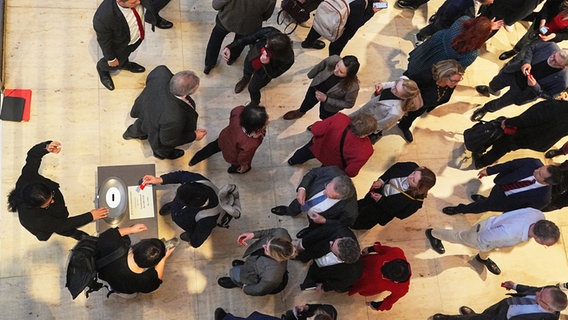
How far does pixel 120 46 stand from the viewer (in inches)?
210

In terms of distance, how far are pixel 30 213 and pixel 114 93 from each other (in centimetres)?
209

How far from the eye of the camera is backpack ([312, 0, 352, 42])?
18.4 ft

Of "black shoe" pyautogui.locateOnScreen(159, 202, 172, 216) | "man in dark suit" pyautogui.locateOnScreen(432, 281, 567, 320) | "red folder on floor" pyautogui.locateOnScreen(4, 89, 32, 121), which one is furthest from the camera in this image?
"red folder on floor" pyautogui.locateOnScreen(4, 89, 32, 121)

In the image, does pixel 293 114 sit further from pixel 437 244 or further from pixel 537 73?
pixel 537 73

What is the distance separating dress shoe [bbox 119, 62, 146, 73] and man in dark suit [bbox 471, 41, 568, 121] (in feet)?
14.6

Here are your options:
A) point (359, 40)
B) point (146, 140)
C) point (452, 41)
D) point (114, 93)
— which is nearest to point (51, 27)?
point (114, 93)

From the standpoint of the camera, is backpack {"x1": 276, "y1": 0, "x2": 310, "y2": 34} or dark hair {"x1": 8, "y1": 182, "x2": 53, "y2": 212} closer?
dark hair {"x1": 8, "y1": 182, "x2": 53, "y2": 212}

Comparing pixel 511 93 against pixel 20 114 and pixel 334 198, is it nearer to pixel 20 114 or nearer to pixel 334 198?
pixel 334 198

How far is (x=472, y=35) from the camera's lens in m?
5.28

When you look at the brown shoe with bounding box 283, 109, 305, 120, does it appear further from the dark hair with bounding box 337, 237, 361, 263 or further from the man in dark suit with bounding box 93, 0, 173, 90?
the dark hair with bounding box 337, 237, 361, 263

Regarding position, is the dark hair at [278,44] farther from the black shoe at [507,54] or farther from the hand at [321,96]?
the black shoe at [507,54]

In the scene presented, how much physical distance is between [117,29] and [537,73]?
4.68 m

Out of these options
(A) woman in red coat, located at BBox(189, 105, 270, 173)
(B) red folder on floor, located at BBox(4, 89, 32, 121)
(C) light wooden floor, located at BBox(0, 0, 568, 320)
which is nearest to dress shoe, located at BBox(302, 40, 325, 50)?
(C) light wooden floor, located at BBox(0, 0, 568, 320)

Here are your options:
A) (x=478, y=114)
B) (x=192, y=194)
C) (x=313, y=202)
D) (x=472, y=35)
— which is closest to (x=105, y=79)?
(x=192, y=194)
